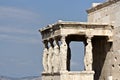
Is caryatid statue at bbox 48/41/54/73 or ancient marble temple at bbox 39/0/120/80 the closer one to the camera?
ancient marble temple at bbox 39/0/120/80

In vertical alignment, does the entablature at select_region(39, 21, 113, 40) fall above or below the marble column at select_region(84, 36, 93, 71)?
above

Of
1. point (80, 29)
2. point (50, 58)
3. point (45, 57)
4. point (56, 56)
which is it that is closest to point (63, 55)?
point (56, 56)

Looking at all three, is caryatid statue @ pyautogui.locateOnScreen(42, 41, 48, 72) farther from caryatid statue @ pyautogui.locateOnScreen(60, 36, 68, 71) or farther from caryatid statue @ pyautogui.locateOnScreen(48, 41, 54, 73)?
caryatid statue @ pyautogui.locateOnScreen(60, 36, 68, 71)

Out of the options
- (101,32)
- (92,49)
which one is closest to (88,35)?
(101,32)

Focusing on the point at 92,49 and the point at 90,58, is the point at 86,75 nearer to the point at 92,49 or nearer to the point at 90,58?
the point at 90,58

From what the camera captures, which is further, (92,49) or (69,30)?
(92,49)

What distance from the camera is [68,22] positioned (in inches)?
1345

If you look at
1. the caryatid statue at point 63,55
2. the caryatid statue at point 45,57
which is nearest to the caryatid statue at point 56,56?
the caryatid statue at point 63,55

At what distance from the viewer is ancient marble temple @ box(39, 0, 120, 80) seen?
34.2 metres

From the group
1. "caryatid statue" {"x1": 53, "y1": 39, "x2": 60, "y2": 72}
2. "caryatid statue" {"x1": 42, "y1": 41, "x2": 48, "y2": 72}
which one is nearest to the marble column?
"caryatid statue" {"x1": 53, "y1": 39, "x2": 60, "y2": 72}

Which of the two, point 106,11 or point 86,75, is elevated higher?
point 106,11

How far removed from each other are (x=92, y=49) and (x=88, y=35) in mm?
3669

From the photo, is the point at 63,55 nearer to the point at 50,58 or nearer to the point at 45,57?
the point at 50,58

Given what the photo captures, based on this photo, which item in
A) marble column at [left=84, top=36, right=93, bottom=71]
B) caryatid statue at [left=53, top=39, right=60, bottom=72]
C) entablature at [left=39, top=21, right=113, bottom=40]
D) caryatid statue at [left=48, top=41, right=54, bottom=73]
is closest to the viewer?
entablature at [left=39, top=21, right=113, bottom=40]
